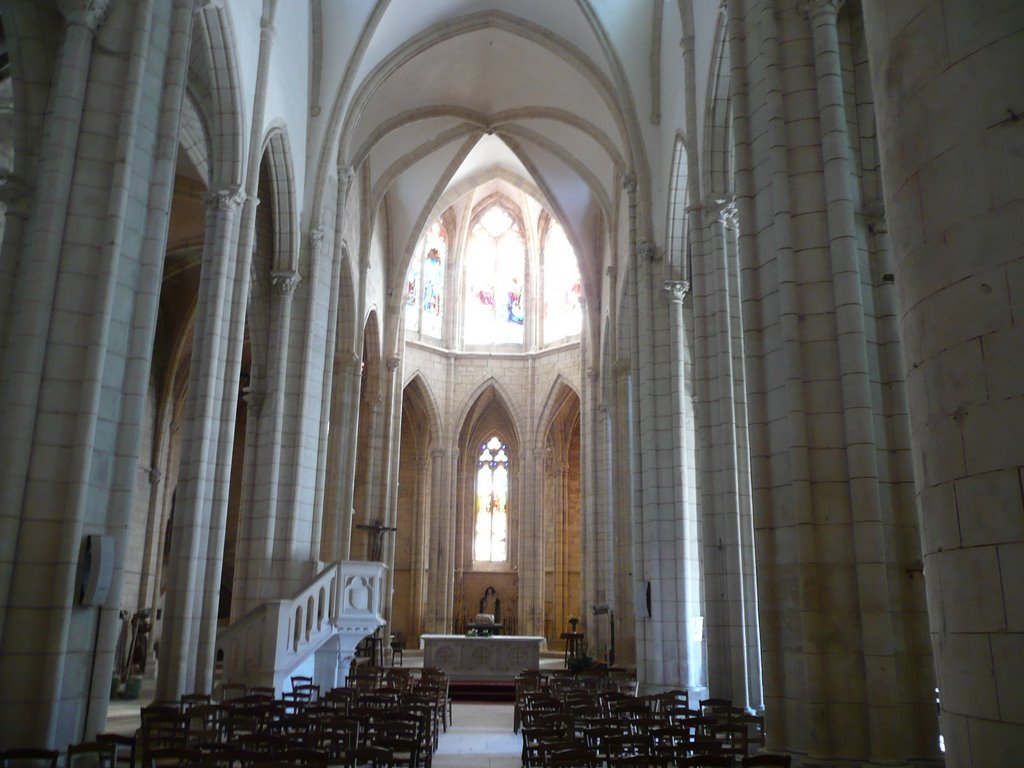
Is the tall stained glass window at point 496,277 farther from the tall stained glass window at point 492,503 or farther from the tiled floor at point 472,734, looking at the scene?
the tiled floor at point 472,734

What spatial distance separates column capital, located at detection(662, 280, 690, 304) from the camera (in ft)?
59.3

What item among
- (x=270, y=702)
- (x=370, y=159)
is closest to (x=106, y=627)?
(x=270, y=702)

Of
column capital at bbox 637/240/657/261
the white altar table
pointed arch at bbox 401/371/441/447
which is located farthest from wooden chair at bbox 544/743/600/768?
pointed arch at bbox 401/371/441/447

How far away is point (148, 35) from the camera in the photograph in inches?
376

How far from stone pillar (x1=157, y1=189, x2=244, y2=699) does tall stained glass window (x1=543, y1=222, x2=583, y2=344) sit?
21.7 m

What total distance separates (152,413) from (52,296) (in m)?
19.6

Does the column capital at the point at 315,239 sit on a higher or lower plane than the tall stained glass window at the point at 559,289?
lower

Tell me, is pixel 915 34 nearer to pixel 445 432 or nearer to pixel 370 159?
pixel 370 159

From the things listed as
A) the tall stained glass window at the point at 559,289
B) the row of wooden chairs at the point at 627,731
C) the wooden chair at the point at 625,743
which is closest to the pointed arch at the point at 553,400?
the tall stained glass window at the point at 559,289

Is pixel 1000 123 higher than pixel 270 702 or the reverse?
higher

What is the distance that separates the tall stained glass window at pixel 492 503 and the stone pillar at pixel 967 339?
31.9 metres

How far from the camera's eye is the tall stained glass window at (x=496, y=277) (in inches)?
1414

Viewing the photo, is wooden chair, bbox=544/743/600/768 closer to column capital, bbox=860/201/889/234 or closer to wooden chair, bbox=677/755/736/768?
wooden chair, bbox=677/755/736/768

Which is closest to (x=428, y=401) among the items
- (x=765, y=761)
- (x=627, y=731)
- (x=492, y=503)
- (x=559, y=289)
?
(x=492, y=503)
